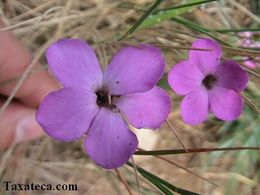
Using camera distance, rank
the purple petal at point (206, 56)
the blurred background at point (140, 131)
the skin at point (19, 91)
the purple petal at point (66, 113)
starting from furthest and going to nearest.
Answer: the blurred background at point (140, 131) → the skin at point (19, 91) → the purple petal at point (206, 56) → the purple petal at point (66, 113)

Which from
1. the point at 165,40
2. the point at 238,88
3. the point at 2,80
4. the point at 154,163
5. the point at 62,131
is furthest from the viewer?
the point at 154,163

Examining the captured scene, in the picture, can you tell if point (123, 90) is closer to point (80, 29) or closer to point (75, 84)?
point (75, 84)

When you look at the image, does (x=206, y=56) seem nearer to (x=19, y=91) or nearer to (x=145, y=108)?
(x=145, y=108)

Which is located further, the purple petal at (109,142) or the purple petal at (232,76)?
the purple petal at (232,76)

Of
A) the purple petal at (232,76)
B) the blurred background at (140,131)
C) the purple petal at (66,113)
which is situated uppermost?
the purple petal at (66,113)

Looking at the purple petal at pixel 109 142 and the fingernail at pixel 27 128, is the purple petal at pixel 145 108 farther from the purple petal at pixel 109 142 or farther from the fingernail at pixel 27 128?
the fingernail at pixel 27 128

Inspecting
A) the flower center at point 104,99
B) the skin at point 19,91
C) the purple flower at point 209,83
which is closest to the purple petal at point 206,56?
the purple flower at point 209,83

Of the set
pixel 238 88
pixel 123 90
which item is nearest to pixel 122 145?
pixel 123 90
